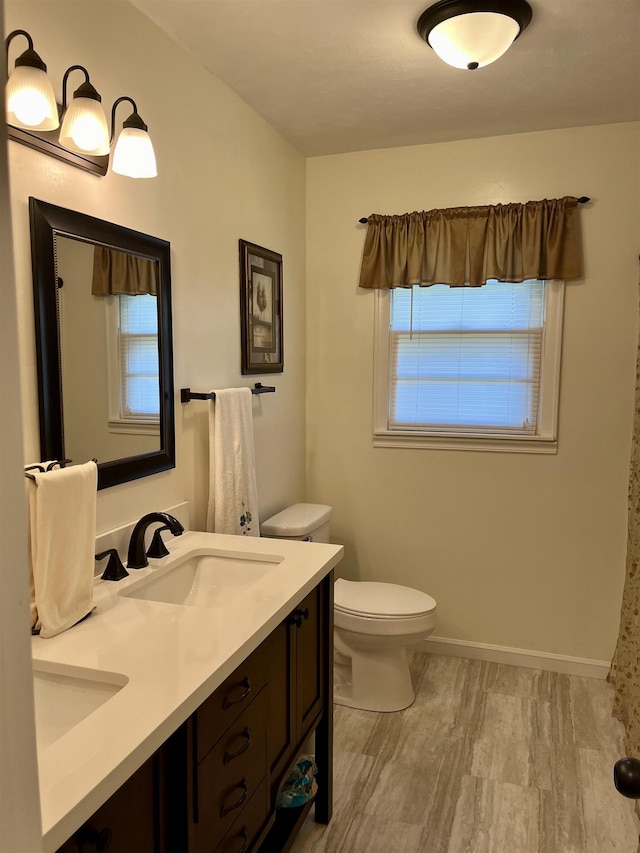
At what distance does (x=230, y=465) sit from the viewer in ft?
7.42

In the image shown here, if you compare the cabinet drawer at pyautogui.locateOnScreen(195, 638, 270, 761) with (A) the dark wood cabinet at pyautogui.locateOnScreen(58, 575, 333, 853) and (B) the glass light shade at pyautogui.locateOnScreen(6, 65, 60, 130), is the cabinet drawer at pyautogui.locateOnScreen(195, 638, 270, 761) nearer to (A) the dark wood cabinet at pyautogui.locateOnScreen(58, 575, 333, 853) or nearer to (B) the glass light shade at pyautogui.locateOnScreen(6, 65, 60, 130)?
(A) the dark wood cabinet at pyautogui.locateOnScreen(58, 575, 333, 853)

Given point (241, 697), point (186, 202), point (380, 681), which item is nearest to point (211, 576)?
point (241, 697)

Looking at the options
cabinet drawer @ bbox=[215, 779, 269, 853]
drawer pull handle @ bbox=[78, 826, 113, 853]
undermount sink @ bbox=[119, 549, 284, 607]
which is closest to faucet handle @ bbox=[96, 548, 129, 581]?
undermount sink @ bbox=[119, 549, 284, 607]

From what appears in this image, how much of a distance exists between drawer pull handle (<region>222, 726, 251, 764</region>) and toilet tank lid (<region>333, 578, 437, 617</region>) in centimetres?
111

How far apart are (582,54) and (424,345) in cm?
139

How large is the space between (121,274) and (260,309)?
984 mm

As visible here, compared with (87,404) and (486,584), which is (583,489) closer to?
(486,584)

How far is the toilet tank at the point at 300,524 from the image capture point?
2719mm

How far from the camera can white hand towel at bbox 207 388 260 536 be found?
2221 millimetres

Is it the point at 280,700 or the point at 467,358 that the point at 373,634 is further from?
the point at 467,358

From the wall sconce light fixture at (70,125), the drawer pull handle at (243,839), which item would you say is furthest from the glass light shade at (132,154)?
the drawer pull handle at (243,839)

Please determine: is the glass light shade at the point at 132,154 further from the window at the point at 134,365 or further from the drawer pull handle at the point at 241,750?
the drawer pull handle at the point at 241,750

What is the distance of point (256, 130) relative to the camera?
8.66 feet

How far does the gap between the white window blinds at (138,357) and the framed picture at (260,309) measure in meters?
0.65
